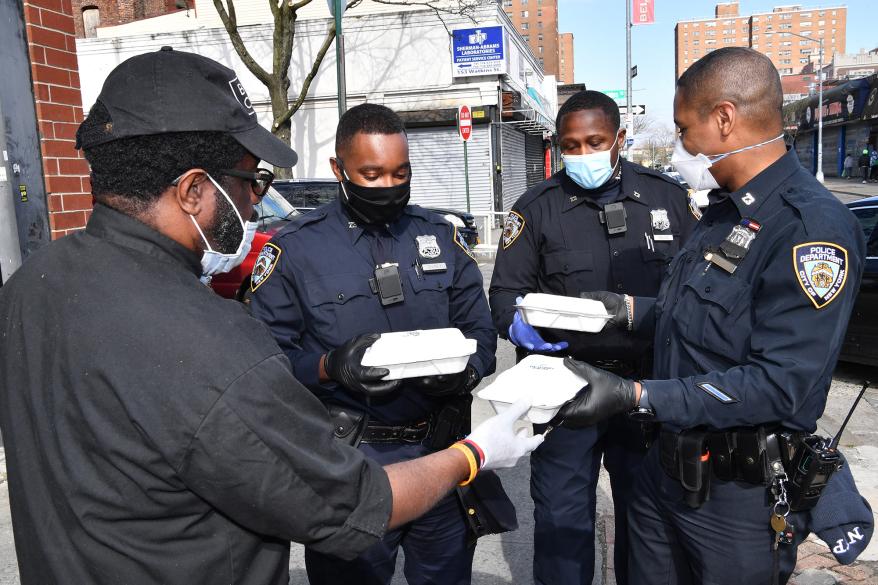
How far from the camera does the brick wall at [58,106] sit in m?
4.12

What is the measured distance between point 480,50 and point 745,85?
1863cm

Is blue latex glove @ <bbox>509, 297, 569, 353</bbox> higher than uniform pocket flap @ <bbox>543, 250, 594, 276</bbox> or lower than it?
lower

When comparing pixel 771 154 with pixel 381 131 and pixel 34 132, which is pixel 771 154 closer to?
pixel 381 131

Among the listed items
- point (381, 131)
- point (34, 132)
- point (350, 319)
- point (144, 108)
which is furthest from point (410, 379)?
point (34, 132)

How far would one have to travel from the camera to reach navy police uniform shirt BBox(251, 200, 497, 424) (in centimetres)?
250

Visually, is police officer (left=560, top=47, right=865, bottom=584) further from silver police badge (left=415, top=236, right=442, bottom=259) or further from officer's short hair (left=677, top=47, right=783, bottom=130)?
silver police badge (left=415, top=236, right=442, bottom=259)

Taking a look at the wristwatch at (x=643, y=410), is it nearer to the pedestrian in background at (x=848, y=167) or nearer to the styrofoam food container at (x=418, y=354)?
the styrofoam food container at (x=418, y=354)

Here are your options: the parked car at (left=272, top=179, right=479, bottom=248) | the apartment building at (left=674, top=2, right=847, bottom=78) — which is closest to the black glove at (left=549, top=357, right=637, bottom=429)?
the parked car at (left=272, top=179, right=479, bottom=248)

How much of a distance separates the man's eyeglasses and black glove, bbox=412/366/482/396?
912 millimetres

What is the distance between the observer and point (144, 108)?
136cm

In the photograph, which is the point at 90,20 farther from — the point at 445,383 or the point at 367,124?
the point at 445,383

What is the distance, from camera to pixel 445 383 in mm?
2379

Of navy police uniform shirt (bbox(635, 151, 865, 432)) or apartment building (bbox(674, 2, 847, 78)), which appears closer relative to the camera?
navy police uniform shirt (bbox(635, 151, 865, 432))

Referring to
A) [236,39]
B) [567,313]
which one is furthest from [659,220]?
[236,39]
